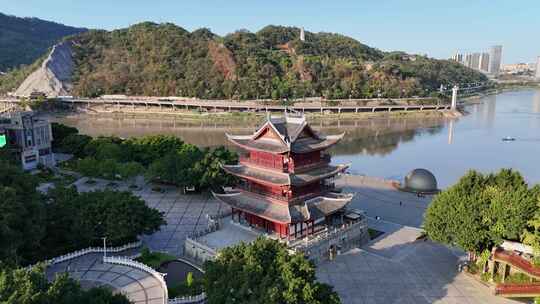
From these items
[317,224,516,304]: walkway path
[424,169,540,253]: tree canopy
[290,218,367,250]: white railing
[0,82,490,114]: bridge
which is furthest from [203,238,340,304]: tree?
[0,82,490,114]: bridge

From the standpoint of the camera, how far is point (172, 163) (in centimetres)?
5109

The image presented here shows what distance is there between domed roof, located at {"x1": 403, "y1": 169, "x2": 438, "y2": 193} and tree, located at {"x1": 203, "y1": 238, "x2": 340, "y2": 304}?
36.2m

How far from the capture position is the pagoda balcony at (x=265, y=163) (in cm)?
3253

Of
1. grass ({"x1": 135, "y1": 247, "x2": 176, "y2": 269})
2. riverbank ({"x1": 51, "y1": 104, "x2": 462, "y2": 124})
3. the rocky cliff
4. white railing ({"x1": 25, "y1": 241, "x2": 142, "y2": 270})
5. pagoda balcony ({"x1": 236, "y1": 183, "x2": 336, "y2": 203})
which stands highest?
the rocky cliff

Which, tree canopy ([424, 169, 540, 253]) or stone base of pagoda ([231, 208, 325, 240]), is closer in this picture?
tree canopy ([424, 169, 540, 253])

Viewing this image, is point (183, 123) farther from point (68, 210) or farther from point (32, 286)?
point (32, 286)

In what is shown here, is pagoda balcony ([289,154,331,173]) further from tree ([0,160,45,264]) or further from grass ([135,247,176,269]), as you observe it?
tree ([0,160,45,264])

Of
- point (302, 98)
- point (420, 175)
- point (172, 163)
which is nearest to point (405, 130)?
point (302, 98)

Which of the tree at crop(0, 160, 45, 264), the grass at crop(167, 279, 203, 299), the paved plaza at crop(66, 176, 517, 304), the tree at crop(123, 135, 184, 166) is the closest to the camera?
the tree at crop(0, 160, 45, 264)

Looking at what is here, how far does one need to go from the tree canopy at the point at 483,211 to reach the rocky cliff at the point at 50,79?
17589 centimetres

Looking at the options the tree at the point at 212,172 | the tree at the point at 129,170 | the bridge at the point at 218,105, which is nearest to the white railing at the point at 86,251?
the tree at the point at 212,172

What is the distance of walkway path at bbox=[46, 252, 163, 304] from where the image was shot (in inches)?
1001

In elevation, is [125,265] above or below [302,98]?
below

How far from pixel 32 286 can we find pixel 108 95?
545 feet
